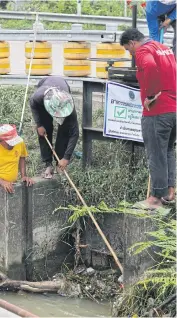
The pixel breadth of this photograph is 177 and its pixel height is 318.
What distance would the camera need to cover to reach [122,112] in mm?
8711

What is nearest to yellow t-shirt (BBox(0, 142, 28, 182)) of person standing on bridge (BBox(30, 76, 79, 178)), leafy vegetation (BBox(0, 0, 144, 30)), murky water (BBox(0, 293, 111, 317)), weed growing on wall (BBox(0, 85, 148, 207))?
person standing on bridge (BBox(30, 76, 79, 178))

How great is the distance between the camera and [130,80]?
8625 mm

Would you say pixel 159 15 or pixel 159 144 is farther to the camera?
pixel 159 15

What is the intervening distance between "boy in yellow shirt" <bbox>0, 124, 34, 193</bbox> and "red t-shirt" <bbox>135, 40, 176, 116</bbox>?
173cm

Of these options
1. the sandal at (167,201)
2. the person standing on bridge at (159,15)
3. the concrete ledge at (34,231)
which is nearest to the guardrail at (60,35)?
the person standing on bridge at (159,15)

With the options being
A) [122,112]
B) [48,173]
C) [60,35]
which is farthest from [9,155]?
[60,35]

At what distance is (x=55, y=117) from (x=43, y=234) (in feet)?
4.91

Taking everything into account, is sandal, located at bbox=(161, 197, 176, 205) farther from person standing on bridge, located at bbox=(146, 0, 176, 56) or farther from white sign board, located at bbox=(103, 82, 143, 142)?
person standing on bridge, located at bbox=(146, 0, 176, 56)

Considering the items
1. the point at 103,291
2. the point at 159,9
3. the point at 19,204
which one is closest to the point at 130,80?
the point at 159,9

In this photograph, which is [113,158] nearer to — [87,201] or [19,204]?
[87,201]

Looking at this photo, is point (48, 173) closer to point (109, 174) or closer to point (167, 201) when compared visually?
point (109, 174)

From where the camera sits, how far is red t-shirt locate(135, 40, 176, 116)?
7.11 m

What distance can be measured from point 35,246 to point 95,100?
2.46 m

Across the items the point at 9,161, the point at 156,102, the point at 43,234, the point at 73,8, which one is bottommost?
the point at 43,234
